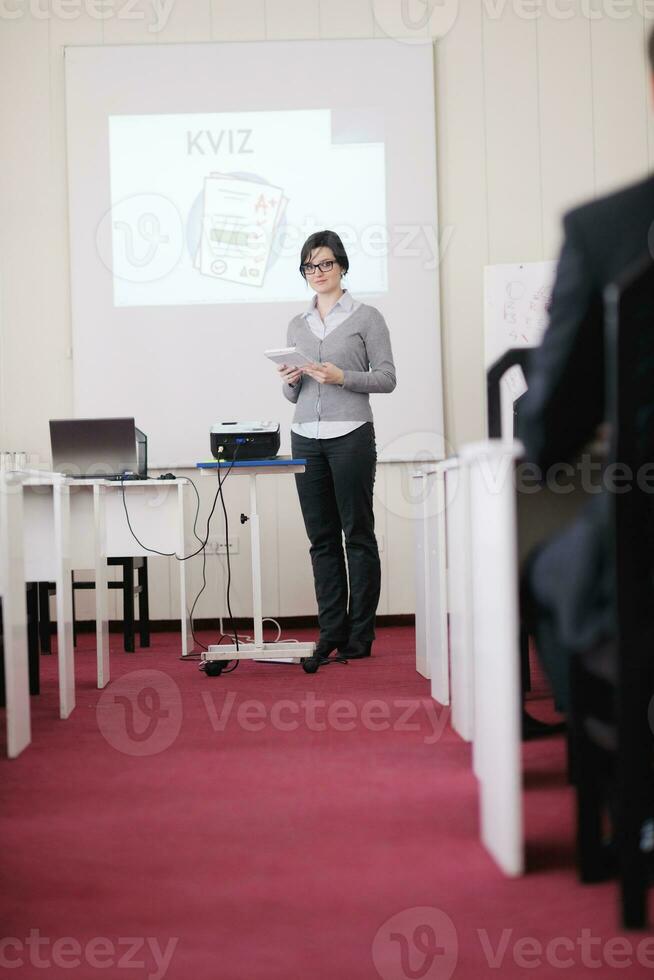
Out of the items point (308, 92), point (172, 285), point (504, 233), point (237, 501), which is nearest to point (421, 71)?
point (308, 92)

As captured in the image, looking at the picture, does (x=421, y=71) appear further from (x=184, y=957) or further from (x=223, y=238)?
(x=184, y=957)

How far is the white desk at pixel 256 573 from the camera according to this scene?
3633 mm

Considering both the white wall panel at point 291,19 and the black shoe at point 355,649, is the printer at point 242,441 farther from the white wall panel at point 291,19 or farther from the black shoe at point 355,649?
the white wall panel at point 291,19

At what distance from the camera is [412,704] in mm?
2938

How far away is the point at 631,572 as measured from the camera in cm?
128

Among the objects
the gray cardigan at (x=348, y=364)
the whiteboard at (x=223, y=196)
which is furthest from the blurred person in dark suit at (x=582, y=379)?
the whiteboard at (x=223, y=196)

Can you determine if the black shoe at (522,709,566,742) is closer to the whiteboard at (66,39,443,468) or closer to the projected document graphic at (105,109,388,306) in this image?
the whiteboard at (66,39,443,468)

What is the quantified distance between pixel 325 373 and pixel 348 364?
9.7 inches

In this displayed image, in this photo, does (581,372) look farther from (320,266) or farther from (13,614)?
(320,266)

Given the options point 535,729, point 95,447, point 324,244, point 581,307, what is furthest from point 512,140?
point 581,307

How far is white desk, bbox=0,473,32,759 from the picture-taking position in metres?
2.32

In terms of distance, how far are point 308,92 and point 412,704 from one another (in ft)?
11.5

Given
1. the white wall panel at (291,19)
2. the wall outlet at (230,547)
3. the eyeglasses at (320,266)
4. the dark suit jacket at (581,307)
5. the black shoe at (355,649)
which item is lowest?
the black shoe at (355,649)

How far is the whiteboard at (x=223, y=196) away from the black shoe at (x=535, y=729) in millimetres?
2805
